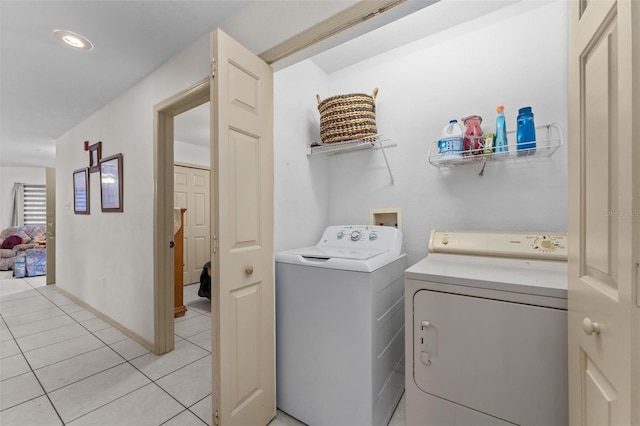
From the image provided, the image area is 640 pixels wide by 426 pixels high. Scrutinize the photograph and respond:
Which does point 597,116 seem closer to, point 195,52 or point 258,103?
point 258,103

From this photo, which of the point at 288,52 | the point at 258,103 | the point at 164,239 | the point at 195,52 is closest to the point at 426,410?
the point at 258,103

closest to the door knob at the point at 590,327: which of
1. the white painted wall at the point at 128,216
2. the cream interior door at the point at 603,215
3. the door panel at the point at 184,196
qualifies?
the cream interior door at the point at 603,215

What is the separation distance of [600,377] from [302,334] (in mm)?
1194

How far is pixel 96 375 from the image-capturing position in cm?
197

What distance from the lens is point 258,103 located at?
143 centimetres

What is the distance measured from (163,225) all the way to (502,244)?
2418mm

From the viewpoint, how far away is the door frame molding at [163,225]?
2199 millimetres

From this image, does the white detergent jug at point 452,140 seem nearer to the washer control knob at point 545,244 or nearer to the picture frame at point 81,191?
the washer control knob at point 545,244

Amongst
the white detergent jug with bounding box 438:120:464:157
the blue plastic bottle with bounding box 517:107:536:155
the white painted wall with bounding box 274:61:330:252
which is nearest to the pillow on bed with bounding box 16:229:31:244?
the white painted wall with bounding box 274:61:330:252

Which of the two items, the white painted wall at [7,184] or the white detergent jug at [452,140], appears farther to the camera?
the white painted wall at [7,184]

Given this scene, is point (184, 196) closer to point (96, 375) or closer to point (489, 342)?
point (96, 375)

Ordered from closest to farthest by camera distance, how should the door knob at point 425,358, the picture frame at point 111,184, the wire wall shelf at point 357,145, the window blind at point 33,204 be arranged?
1. the door knob at point 425,358
2. the wire wall shelf at point 357,145
3. the picture frame at point 111,184
4. the window blind at point 33,204

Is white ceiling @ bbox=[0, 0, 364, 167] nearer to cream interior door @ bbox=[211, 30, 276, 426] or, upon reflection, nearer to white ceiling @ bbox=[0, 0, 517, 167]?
white ceiling @ bbox=[0, 0, 517, 167]

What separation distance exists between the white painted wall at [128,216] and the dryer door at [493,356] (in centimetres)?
203
